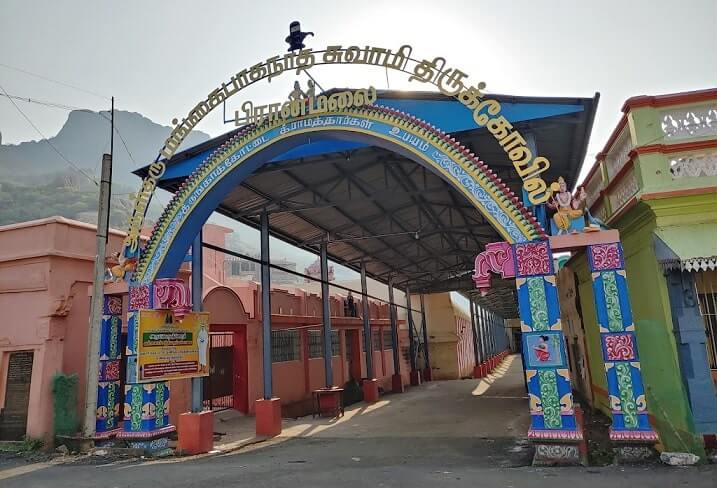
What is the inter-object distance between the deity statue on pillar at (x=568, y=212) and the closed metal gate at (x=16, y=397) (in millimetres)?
10153

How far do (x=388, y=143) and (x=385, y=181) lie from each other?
3.42 meters

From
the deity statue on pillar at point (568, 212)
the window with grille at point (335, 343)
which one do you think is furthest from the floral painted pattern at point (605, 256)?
the window with grille at point (335, 343)

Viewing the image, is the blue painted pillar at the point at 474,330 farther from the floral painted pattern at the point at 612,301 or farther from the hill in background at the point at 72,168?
the hill in background at the point at 72,168

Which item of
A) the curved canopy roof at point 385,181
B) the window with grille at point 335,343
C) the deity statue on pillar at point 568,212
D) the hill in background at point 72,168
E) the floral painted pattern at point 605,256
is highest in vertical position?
the hill in background at point 72,168

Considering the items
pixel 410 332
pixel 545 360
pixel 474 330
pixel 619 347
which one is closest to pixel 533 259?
pixel 545 360

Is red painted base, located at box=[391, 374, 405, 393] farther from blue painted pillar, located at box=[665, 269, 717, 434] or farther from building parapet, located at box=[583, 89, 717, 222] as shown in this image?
building parapet, located at box=[583, 89, 717, 222]

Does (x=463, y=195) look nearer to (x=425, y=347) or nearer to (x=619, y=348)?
(x=619, y=348)

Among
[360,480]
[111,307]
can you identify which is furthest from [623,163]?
[111,307]

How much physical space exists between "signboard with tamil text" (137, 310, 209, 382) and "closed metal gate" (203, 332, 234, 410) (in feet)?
14.4

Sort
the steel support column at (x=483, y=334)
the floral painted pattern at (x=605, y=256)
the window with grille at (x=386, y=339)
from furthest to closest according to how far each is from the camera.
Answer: the steel support column at (x=483, y=334), the window with grille at (x=386, y=339), the floral painted pattern at (x=605, y=256)

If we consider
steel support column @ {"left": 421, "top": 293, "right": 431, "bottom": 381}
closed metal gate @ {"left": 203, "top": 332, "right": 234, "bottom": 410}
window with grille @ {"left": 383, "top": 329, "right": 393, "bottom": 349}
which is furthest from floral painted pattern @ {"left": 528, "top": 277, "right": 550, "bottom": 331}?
steel support column @ {"left": 421, "top": 293, "right": 431, "bottom": 381}

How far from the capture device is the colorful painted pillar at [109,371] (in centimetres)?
958

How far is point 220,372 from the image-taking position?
47.4 feet

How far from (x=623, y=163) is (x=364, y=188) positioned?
6023mm
